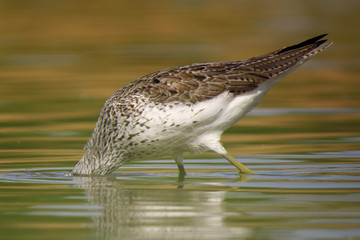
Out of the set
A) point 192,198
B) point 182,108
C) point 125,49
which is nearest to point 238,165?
point 182,108

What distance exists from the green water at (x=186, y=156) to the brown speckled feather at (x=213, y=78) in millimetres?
945

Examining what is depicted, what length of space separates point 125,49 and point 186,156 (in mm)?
15225

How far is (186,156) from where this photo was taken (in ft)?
45.2

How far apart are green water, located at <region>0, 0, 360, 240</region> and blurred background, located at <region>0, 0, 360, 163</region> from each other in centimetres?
5

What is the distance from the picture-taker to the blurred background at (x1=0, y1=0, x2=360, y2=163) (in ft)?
57.3

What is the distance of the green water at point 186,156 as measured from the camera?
8.87m

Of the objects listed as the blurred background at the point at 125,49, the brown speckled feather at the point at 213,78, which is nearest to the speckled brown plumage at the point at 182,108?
the brown speckled feather at the point at 213,78

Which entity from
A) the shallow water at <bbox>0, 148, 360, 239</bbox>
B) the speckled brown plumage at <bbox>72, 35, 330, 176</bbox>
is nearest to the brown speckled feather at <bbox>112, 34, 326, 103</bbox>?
the speckled brown plumage at <bbox>72, 35, 330, 176</bbox>

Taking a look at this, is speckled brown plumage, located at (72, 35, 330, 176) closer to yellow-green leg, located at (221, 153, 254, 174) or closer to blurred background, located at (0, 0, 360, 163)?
yellow-green leg, located at (221, 153, 254, 174)

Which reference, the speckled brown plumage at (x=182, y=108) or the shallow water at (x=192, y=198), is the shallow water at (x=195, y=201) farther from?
the speckled brown plumage at (x=182, y=108)

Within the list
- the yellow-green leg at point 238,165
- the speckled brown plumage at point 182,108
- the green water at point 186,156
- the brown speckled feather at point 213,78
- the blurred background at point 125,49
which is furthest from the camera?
the blurred background at point 125,49

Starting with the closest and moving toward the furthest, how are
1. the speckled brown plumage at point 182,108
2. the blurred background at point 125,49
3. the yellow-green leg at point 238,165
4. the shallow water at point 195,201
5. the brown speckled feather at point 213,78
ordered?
the shallow water at point 195,201 → the speckled brown plumage at point 182,108 → the brown speckled feather at point 213,78 → the yellow-green leg at point 238,165 → the blurred background at point 125,49

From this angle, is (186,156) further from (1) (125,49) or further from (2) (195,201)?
(1) (125,49)

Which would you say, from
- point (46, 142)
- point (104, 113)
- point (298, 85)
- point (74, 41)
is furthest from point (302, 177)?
point (74, 41)
